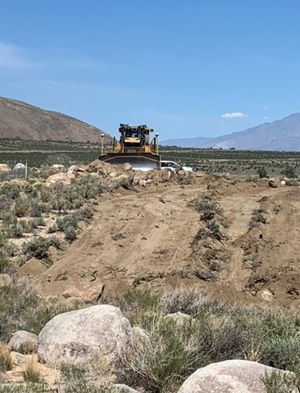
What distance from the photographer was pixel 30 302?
→ 9578 millimetres

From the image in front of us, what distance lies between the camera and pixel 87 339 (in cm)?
650

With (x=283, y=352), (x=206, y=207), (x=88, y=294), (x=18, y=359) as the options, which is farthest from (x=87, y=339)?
(x=206, y=207)

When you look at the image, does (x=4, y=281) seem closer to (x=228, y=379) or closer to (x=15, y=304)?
(x=15, y=304)

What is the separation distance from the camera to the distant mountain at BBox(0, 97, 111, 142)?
165 m

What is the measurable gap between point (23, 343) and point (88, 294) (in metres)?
3.47

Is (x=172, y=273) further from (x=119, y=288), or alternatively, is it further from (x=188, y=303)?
(x=188, y=303)

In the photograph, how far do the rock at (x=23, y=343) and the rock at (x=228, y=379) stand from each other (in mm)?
2711

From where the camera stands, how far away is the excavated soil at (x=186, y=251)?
13.0 metres

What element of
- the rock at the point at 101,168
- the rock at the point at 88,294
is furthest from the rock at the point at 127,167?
the rock at the point at 88,294

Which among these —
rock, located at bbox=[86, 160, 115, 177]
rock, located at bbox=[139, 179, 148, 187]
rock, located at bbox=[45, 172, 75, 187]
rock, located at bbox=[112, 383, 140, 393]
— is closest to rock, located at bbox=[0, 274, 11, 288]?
rock, located at bbox=[112, 383, 140, 393]

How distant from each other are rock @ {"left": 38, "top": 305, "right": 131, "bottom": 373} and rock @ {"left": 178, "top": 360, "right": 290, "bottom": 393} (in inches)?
59.2

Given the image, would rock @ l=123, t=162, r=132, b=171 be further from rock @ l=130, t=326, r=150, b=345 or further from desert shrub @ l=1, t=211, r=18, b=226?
rock @ l=130, t=326, r=150, b=345

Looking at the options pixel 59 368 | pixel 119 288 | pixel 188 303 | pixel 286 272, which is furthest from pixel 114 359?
pixel 286 272

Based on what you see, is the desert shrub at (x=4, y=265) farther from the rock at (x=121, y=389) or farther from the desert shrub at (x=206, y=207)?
the desert shrub at (x=206, y=207)
